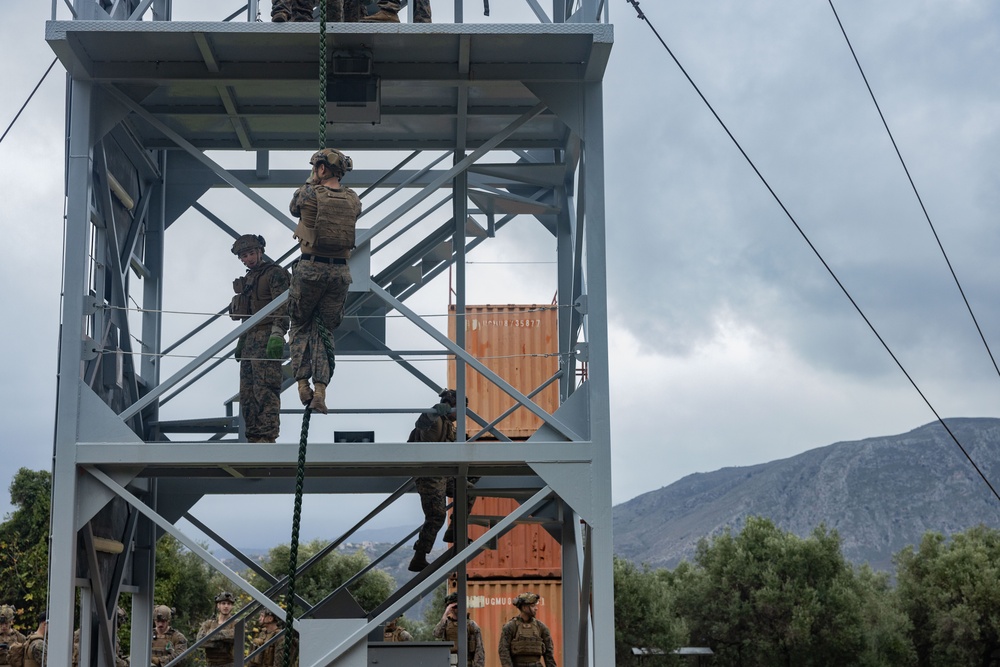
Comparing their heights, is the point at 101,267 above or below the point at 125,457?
above

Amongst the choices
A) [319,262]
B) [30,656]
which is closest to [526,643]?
[319,262]

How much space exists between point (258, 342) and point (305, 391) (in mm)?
1994

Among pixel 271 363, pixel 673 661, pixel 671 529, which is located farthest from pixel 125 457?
pixel 671 529

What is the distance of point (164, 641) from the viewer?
19.3 meters

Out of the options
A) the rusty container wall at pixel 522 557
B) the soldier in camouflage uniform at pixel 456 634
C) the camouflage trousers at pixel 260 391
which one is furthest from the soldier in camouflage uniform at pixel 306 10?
the rusty container wall at pixel 522 557

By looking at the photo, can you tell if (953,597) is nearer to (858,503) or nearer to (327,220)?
(327,220)

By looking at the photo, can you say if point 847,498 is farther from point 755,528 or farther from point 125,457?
point 125,457

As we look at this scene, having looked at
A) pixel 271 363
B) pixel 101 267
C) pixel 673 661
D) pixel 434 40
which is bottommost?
pixel 673 661

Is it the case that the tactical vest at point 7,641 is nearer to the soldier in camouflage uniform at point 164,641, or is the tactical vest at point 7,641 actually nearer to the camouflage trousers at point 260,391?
the soldier in camouflage uniform at point 164,641

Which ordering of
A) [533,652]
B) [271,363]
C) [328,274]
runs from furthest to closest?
[533,652]
[271,363]
[328,274]

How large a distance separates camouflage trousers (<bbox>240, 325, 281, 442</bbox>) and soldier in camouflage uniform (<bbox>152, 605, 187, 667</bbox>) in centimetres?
707

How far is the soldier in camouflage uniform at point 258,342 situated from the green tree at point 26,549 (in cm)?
2044

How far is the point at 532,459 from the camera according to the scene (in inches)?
480

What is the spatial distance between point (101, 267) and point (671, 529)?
593 ft
